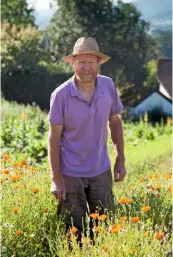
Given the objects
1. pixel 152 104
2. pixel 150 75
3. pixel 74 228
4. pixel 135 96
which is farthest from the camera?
pixel 150 75

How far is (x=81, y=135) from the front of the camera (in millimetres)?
3795

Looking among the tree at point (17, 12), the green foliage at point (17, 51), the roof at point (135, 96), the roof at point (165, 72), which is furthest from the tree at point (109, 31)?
the green foliage at point (17, 51)

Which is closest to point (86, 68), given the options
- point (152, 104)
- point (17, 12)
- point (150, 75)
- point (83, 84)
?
point (83, 84)

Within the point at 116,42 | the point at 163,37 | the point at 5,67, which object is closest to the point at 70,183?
the point at 5,67

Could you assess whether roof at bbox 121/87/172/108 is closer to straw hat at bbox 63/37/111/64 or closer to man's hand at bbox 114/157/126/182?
man's hand at bbox 114/157/126/182

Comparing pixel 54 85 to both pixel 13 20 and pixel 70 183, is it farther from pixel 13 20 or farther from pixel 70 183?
pixel 70 183

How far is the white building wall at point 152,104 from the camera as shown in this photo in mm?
33125

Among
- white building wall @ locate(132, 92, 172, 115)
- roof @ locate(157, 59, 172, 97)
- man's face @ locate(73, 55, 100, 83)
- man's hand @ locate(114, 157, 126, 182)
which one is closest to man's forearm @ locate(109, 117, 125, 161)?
man's hand @ locate(114, 157, 126, 182)

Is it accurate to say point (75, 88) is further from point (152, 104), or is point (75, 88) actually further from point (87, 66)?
point (152, 104)

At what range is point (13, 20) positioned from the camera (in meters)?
41.2

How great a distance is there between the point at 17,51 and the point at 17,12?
603 inches

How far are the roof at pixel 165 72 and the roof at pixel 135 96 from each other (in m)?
1.20

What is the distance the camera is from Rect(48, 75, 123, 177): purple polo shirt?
3701 mm

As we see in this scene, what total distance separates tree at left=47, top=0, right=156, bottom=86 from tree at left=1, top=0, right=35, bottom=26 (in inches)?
160
